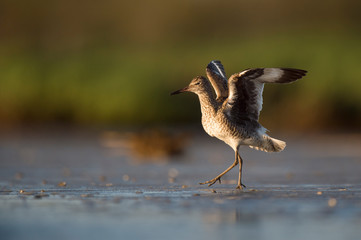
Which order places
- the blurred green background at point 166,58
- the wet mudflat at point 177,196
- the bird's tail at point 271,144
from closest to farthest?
the wet mudflat at point 177,196 < the bird's tail at point 271,144 < the blurred green background at point 166,58

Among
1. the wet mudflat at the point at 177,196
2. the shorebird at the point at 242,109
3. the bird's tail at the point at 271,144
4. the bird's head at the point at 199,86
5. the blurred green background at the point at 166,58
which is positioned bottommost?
the wet mudflat at the point at 177,196

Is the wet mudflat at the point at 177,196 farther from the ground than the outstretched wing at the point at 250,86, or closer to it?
closer to it

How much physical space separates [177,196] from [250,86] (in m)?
2.11

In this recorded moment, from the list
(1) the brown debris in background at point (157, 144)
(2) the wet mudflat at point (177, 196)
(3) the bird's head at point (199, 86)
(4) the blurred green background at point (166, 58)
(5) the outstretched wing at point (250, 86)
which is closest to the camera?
(2) the wet mudflat at point (177, 196)

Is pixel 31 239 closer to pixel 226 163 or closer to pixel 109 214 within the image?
pixel 109 214

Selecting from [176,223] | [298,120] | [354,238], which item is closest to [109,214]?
[176,223]

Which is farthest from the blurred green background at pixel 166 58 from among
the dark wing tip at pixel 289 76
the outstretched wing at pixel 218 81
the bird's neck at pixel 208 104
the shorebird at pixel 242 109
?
the dark wing tip at pixel 289 76

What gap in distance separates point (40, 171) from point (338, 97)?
30.2ft

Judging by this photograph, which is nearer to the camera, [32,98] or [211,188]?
[211,188]

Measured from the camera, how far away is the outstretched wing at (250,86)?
982 centimetres

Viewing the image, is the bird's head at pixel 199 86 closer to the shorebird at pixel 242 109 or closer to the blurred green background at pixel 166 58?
the shorebird at pixel 242 109

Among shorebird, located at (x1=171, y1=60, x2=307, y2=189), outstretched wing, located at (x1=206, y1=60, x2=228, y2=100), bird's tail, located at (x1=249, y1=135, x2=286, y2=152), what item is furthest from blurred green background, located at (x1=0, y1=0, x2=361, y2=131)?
shorebird, located at (x1=171, y1=60, x2=307, y2=189)

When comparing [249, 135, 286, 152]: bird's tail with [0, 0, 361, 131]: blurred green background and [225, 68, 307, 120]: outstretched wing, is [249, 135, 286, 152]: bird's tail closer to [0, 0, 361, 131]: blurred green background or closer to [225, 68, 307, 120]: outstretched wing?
[225, 68, 307, 120]: outstretched wing

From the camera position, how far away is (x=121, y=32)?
29.0 metres
